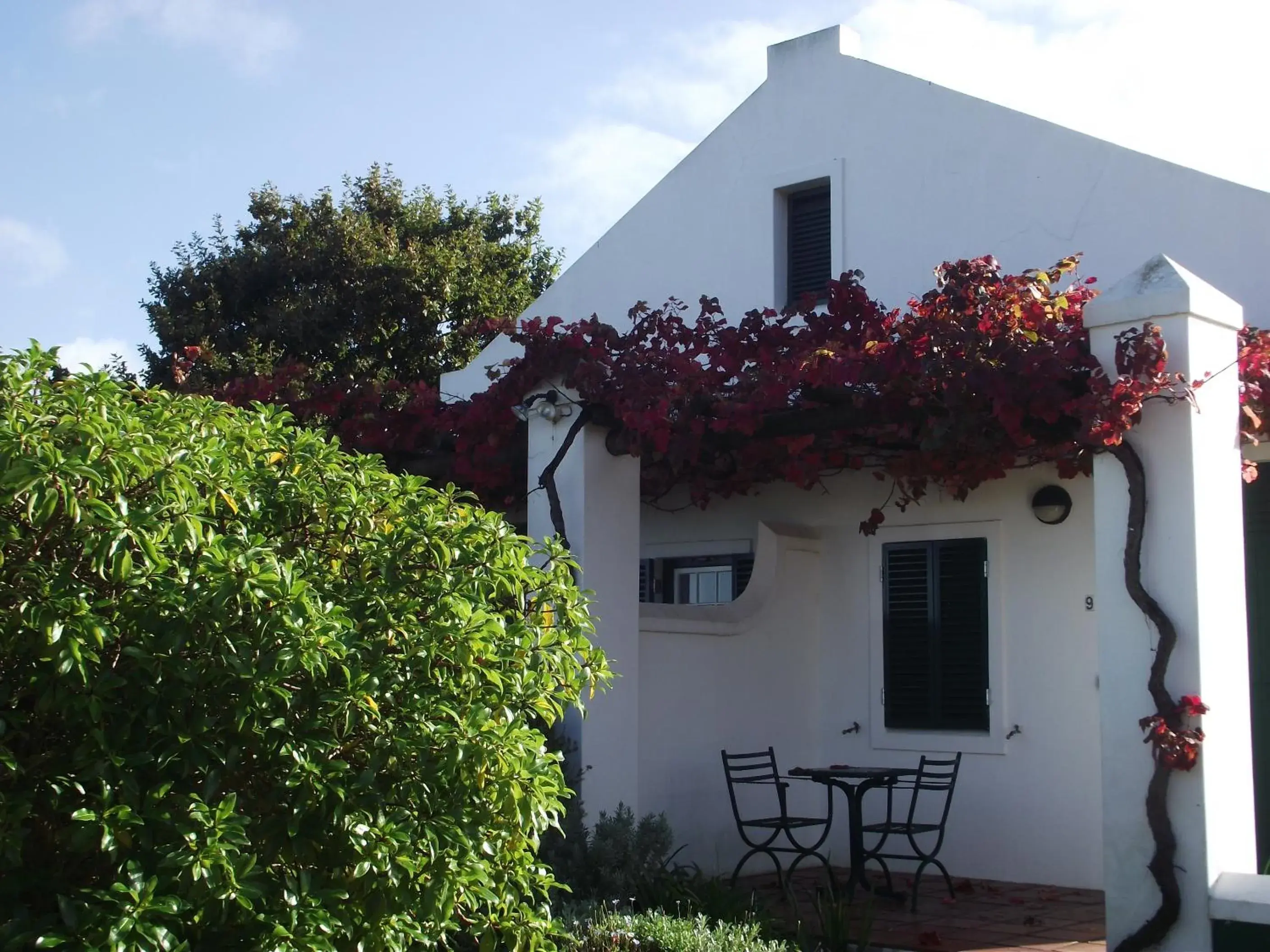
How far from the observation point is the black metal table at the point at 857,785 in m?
7.85

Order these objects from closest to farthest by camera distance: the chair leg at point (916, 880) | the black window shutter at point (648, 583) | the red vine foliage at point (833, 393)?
1. the red vine foliage at point (833, 393)
2. the chair leg at point (916, 880)
3. the black window shutter at point (648, 583)

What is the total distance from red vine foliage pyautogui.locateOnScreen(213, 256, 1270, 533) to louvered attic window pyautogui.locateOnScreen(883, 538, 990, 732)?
532mm

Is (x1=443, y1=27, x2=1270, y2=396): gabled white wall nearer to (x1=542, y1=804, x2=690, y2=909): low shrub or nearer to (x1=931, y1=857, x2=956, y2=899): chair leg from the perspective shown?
(x1=931, y1=857, x2=956, y2=899): chair leg

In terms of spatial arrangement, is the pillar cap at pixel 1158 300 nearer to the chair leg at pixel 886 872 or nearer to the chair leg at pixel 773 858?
the chair leg at pixel 886 872

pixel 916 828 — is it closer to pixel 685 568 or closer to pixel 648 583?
pixel 685 568

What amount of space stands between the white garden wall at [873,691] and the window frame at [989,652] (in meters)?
0.01

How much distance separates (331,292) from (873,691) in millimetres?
11986

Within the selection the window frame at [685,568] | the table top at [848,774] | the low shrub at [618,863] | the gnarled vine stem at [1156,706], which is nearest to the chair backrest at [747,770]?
the table top at [848,774]

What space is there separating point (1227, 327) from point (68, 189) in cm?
634

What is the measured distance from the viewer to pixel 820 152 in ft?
34.4

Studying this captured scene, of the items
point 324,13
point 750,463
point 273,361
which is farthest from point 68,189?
point 273,361

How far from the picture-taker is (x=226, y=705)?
11.4ft

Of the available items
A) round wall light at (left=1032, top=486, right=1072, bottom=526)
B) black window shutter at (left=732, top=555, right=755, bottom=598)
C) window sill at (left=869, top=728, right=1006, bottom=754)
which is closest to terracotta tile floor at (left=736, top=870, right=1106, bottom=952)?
window sill at (left=869, top=728, right=1006, bottom=754)

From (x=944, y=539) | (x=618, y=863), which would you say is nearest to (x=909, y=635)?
(x=944, y=539)
